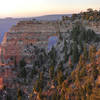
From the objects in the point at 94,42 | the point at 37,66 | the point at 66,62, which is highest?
the point at 94,42

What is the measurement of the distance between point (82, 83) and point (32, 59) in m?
10.0

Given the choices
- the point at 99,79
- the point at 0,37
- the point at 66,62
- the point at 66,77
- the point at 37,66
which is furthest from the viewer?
the point at 0,37

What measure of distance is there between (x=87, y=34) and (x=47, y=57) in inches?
178

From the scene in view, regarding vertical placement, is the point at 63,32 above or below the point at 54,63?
above

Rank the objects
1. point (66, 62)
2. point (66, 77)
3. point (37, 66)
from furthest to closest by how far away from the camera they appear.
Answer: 1. point (37, 66)
2. point (66, 62)
3. point (66, 77)

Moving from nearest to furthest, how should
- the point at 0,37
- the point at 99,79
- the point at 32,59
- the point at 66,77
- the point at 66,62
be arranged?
the point at 99,79 → the point at 66,77 → the point at 66,62 → the point at 32,59 → the point at 0,37

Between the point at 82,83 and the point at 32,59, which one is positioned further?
the point at 32,59

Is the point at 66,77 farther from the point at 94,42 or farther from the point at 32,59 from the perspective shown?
the point at 32,59

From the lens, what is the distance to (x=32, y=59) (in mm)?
19391

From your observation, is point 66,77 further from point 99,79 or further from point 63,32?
point 63,32

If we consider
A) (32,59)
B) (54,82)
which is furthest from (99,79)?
(32,59)

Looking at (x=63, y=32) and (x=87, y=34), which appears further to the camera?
(x=63, y=32)

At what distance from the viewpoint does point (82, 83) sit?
10.1 metres

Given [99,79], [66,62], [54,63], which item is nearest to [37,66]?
[54,63]
